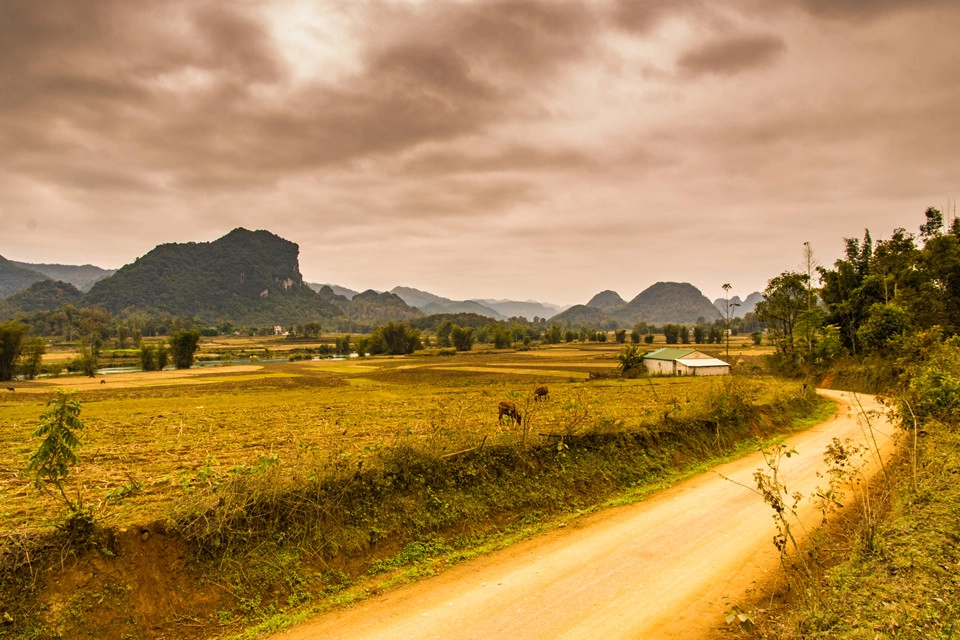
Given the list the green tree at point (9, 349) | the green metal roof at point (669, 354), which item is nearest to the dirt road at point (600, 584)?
the green metal roof at point (669, 354)

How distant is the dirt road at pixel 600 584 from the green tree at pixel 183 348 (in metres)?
97.8

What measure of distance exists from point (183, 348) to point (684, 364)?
8721 cm

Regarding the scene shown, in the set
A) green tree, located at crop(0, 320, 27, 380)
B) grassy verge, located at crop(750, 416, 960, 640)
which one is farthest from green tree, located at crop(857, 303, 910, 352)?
green tree, located at crop(0, 320, 27, 380)

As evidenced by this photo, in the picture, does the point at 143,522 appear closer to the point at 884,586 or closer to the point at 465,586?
the point at 465,586

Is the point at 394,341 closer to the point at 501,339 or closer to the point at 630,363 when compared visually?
the point at 501,339

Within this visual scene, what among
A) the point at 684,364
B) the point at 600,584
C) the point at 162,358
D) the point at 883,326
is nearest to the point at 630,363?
the point at 684,364

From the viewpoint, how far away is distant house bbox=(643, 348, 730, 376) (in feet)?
178

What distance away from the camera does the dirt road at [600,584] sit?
646 centimetres

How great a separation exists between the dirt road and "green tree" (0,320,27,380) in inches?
3619

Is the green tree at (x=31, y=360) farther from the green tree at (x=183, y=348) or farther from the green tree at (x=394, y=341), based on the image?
the green tree at (x=394, y=341)

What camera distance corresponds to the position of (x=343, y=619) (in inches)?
270

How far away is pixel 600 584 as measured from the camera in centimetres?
754

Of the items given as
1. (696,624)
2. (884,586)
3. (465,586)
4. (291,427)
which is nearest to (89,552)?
(465,586)

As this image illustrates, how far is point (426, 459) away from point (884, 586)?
7723mm
